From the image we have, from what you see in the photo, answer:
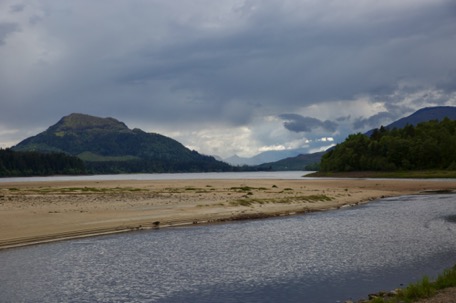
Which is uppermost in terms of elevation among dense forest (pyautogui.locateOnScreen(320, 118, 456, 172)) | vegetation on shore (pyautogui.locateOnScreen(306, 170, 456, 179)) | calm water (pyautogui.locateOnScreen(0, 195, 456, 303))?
dense forest (pyautogui.locateOnScreen(320, 118, 456, 172))

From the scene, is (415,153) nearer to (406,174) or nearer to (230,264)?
(406,174)

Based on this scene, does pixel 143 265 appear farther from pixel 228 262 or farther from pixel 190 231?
pixel 190 231

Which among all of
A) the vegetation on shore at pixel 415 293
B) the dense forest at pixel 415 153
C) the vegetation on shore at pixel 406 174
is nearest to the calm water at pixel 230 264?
the vegetation on shore at pixel 415 293

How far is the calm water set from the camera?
2141 cm

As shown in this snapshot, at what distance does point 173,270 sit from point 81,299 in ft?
21.8

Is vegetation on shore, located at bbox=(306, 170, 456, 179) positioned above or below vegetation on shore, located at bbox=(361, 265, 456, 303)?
above

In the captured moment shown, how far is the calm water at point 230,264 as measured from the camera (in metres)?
21.4

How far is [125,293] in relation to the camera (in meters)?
21.3

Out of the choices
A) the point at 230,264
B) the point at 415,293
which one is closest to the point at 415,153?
the point at 230,264

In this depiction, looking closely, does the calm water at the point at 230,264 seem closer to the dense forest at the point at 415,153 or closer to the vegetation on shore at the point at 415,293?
the vegetation on shore at the point at 415,293

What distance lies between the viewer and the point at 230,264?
2745 centimetres

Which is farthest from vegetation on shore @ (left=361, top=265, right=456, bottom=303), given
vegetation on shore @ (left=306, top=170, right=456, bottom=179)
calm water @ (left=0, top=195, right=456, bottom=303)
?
vegetation on shore @ (left=306, top=170, right=456, bottom=179)

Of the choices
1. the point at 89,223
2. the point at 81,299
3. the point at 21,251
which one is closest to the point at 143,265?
the point at 81,299

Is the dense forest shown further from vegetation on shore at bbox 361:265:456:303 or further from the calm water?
vegetation on shore at bbox 361:265:456:303
